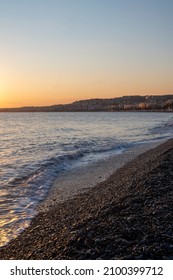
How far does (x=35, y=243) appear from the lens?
7168mm

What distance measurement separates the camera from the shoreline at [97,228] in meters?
5.83

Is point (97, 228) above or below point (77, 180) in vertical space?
above

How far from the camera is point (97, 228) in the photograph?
22.6ft

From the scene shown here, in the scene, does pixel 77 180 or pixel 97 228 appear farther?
pixel 77 180

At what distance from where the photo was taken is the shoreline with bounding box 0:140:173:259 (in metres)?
5.83

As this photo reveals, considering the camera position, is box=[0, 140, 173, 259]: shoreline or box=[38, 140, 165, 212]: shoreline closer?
box=[0, 140, 173, 259]: shoreline

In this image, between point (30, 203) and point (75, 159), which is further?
point (75, 159)

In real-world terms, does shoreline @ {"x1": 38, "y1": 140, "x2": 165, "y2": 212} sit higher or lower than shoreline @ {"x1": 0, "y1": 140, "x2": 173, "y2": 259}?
lower

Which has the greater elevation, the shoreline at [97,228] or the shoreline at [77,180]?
the shoreline at [97,228]

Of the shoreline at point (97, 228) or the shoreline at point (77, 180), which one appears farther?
the shoreline at point (77, 180)

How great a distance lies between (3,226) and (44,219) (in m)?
1.16
